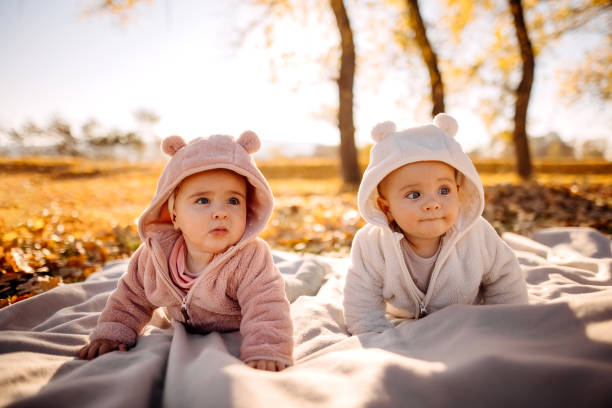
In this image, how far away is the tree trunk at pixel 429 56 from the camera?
9742 millimetres

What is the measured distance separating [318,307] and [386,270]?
19.9 inches

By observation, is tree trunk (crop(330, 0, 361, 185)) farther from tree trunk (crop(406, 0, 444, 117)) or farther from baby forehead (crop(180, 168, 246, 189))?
baby forehead (crop(180, 168, 246, 189))

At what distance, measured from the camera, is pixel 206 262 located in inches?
77.7

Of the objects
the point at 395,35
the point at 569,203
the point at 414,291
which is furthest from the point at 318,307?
the point at 395,35

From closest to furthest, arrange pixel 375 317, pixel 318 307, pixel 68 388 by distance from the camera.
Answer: pixel 68 388, pixel 375 317, pixel 318 307

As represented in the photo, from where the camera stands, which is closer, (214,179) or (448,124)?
(214,179)

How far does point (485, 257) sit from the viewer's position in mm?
2033

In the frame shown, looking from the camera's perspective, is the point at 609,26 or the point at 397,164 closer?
the point at 397,164

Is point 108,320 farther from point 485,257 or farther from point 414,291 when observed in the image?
point 485,257

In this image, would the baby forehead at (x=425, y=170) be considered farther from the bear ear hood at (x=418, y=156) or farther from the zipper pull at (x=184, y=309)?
the zipper pull at (x=184, y=309)

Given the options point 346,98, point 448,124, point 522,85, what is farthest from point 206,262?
point 522,85

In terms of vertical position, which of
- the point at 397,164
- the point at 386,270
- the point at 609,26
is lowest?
the point at 386,270

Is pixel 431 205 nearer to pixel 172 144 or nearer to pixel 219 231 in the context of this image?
pixel 219 231

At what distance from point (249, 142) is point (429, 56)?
9.73 meters
